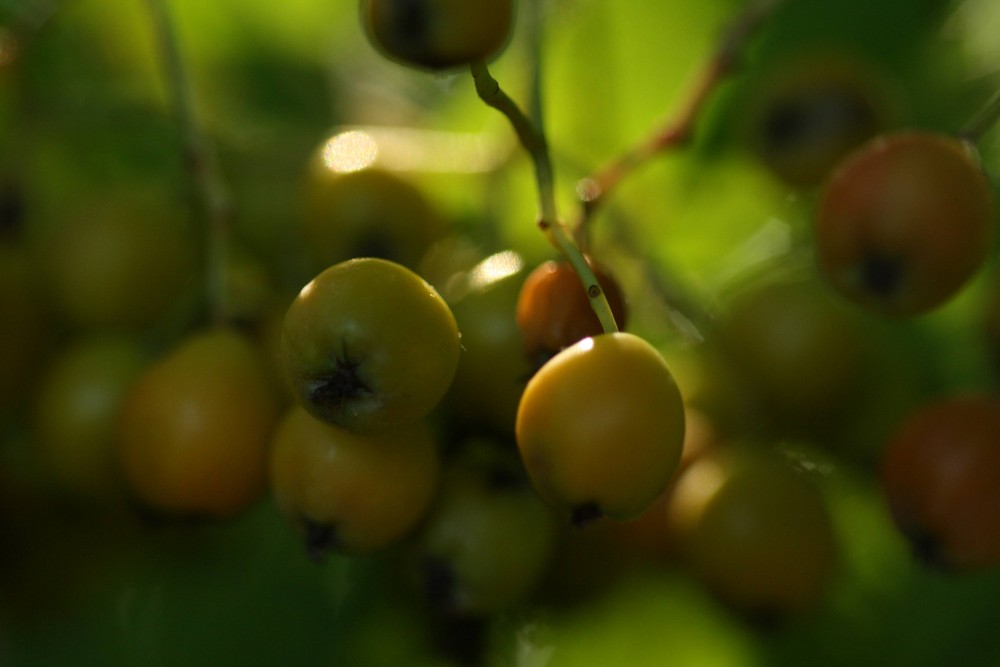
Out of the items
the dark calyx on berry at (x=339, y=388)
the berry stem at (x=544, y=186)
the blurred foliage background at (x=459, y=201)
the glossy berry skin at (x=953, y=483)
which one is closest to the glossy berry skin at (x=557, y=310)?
the berry stem at (x=544, y=186)

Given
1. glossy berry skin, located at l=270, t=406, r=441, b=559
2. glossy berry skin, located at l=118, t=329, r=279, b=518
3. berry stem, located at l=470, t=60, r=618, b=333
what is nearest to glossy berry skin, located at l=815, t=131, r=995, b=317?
berry stem, located at l=470, t=60, r=618, b=333

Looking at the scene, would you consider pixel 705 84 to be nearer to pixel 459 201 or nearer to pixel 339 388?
pixel 459 201

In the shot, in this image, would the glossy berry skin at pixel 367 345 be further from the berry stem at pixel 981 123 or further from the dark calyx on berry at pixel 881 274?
the berry stem at pixel 981 123

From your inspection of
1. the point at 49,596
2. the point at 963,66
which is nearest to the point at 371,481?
the point at 49,596

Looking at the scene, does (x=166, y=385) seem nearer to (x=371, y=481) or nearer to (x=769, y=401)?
(x=371, y=481)

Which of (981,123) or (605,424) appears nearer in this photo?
(605,424)

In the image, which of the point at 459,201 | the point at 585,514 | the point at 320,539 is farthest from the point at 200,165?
the point at 585,514
